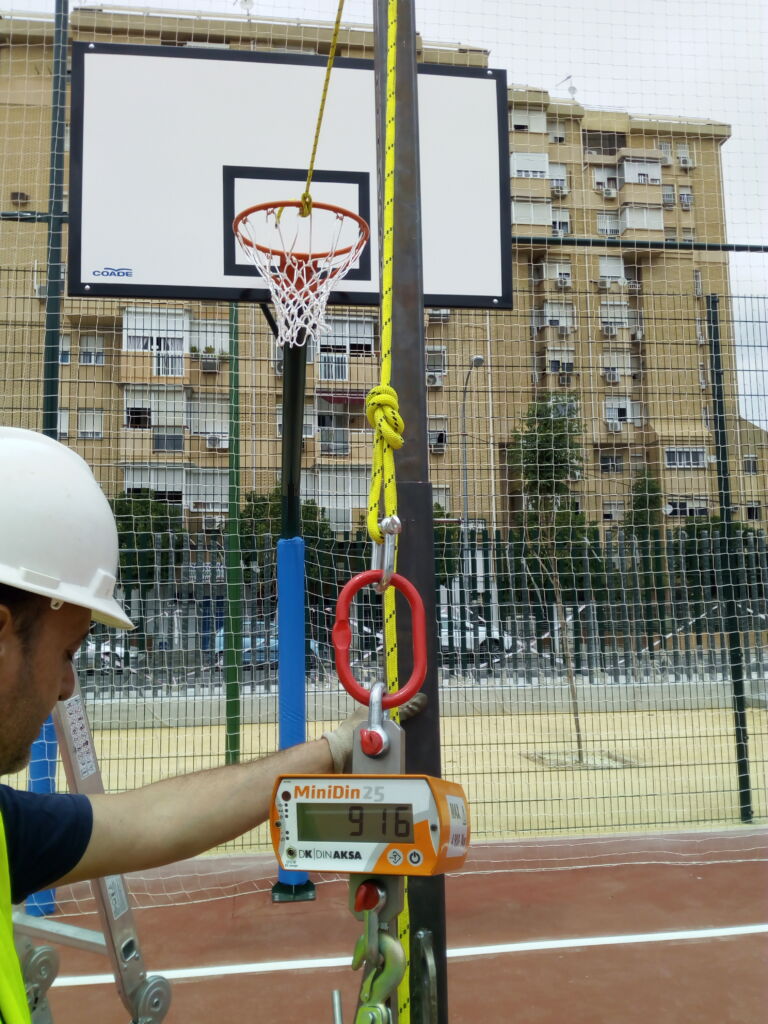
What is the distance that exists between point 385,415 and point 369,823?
0.68 m

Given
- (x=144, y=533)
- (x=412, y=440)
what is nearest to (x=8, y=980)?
(x=412, y=440)

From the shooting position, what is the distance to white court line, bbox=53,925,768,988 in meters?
3.35

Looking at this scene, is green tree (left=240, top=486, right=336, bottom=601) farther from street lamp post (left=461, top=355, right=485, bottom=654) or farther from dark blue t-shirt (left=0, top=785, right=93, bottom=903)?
dark blue t-shirt (left=0, top=785, right=93, bottom=903)

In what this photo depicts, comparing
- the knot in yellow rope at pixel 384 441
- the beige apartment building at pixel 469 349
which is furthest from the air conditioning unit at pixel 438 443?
the knot in yellow rope at pixel 384 441

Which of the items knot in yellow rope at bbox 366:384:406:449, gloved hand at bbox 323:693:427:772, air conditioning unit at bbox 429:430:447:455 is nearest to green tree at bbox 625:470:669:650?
air conditioning unit at bbox 429:430:447:455

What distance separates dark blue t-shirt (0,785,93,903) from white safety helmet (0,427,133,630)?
12.5 inches

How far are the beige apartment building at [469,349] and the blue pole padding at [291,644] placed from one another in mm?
926

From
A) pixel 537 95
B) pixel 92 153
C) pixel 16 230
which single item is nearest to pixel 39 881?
pixel 92 153

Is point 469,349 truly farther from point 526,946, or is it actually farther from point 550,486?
point 526,946

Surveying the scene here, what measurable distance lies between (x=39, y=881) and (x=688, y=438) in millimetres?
4856

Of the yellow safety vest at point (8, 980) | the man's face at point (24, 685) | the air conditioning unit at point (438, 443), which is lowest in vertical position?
the yellow safety vest at point (8, 980)

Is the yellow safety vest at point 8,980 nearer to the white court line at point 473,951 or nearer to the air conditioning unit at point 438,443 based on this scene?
the white court line at point 473,951

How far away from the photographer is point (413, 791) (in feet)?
3.59

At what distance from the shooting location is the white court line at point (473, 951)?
3.35 metres
